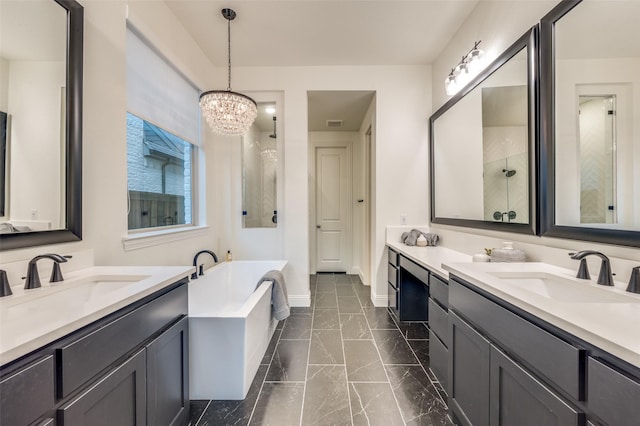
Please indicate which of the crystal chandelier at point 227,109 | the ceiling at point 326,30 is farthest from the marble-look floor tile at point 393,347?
the ceiling at point 326,30

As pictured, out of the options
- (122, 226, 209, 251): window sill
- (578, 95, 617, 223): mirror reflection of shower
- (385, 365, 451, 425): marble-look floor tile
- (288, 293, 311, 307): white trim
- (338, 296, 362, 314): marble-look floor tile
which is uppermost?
(578, 95, 617, 223): mirror reflection of shower

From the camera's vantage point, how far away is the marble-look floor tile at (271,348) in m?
1.93

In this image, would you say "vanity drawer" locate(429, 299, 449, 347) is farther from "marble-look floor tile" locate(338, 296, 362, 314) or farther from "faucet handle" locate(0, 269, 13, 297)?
"faucet handle" locate(0, 269, 13, 297)

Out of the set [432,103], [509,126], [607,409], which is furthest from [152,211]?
[432,103]

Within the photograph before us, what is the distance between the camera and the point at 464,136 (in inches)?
86.7

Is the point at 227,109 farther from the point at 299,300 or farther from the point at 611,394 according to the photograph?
the point at 611,394

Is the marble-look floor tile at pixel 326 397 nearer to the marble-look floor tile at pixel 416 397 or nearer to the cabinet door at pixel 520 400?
the marble-look floor tile at pixel 416 397

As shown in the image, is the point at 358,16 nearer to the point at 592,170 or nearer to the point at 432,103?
the point at 432,103

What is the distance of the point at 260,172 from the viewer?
3189 mm

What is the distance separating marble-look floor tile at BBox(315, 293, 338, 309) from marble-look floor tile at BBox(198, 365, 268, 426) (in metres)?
1.46

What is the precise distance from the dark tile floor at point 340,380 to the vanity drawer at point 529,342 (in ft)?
2.65

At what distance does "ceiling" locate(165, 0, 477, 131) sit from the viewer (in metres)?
2.05

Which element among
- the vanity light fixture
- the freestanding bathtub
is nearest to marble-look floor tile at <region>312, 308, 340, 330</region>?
the freestanding bathtub

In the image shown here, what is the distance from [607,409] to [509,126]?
1.62 metres
